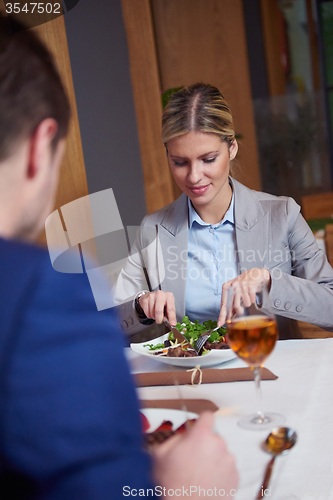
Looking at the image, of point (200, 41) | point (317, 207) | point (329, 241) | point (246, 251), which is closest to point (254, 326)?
point (246, 251)

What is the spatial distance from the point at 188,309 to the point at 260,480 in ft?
3.78

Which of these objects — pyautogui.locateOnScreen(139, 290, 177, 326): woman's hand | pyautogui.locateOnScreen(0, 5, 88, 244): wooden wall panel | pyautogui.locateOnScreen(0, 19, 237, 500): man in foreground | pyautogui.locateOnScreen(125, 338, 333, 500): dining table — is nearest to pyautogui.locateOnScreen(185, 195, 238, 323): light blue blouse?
pyautogui.locateOnScreen(139, 290, 177, 326): woman's hand

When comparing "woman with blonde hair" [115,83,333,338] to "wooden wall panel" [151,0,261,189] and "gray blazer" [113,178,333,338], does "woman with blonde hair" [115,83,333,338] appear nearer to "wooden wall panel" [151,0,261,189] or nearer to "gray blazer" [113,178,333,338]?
"gray blazer" [113,178,333,338]

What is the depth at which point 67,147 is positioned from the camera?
217cm

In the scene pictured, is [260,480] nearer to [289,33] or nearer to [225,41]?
[225,41]

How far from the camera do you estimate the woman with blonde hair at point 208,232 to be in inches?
67.3

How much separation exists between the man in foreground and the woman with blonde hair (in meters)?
1.31

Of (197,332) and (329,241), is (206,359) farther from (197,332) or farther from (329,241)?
(329,241)

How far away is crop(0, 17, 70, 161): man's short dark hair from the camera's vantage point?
1.11 feet

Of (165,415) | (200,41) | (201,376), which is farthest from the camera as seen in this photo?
(200,41)

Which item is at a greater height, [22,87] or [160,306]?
[22,87]

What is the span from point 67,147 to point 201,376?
1.46 m

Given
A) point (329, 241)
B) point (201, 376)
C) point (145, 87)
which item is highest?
point (145, 87)

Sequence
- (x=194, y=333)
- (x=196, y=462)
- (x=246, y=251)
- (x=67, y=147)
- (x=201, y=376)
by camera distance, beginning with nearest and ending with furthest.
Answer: (x=196, y=462), (x=201, y=376), (x=194, y=333), (x=246, y=251), (x=67, y=147)
